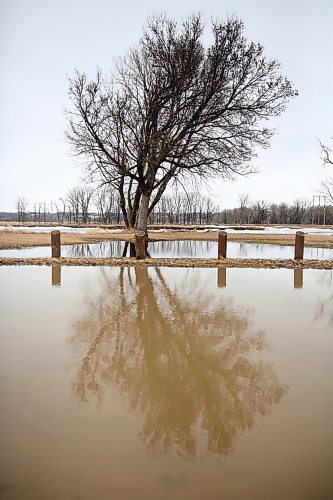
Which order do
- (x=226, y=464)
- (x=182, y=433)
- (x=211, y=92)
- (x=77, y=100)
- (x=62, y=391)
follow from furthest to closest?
(x=77, y=100)
(x=211, y=92)
(x=62, y=391)
(x=182, y=433)
(x=226, y=464)

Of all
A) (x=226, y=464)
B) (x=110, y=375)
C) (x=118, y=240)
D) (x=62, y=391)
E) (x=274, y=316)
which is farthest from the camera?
(x=118, y=240)

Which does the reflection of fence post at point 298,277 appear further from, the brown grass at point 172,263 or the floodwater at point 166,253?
the floodwater at point 166,253

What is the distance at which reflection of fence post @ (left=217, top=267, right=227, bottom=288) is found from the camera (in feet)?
31.6

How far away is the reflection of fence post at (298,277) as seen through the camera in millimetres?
9600

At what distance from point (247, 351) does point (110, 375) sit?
1682 mm

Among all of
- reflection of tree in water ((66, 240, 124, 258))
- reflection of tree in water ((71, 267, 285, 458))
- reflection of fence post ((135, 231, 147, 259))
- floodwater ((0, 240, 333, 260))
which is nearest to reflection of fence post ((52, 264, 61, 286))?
reflection of tree in water ((71, 267, 285, 458))

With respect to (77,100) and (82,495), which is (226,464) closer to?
(82,495)

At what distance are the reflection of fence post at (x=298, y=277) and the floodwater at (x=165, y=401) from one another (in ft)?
8.66

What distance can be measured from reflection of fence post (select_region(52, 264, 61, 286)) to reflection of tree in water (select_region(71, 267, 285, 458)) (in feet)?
8.30

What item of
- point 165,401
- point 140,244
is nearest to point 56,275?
point 140,244

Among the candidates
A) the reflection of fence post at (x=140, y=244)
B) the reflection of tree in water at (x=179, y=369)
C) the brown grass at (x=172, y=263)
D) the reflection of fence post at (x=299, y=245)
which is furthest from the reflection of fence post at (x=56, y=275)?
the reflection of fence post at (x=299, y=245)

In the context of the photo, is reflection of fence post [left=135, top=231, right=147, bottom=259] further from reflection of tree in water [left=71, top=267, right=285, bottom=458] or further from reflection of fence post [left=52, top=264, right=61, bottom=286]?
reflection of tree in water [left=71, top=267, right=285, bottom=458]

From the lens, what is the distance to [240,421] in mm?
3025

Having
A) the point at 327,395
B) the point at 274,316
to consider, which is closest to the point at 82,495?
the point at 327,395
